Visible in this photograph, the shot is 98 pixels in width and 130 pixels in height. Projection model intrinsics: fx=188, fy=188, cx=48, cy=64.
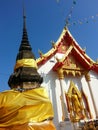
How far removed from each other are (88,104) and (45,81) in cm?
302

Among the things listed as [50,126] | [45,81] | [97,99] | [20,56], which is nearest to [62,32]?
[45,81]

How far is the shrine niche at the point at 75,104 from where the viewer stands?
10602 millimetres

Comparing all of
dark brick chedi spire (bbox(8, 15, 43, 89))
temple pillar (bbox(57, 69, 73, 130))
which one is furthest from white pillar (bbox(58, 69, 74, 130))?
dark brick chedi spire (bbox(8, 15, 43, 89))

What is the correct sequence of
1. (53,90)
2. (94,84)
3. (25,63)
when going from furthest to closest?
(94,84) → (53,90) → (25,63)

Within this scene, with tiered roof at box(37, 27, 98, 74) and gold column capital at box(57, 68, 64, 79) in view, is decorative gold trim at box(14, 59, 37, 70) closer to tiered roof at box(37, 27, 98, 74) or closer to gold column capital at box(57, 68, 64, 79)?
tiered roof at box(37, 27, 98, 74)

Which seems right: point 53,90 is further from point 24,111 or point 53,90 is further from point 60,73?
point 24,111

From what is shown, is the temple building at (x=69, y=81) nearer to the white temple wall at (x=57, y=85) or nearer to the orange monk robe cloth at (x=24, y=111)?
the white temple wall at (x=57, y=85)

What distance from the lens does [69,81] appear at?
38.7ft

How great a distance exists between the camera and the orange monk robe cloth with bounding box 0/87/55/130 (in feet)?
15.4

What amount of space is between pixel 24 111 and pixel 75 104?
6608 millimetres

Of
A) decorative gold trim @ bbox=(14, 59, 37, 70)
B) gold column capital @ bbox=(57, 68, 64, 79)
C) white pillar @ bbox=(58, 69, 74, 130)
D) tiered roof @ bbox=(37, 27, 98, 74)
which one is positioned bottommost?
white pillar @ bbox=(58, 69, 74, 130)

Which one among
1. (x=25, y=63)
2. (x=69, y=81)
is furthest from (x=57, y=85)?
(x=25, y=63)

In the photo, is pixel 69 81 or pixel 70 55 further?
pixel 70 55

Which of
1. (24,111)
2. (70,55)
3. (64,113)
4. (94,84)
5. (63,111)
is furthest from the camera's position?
(70,55)
